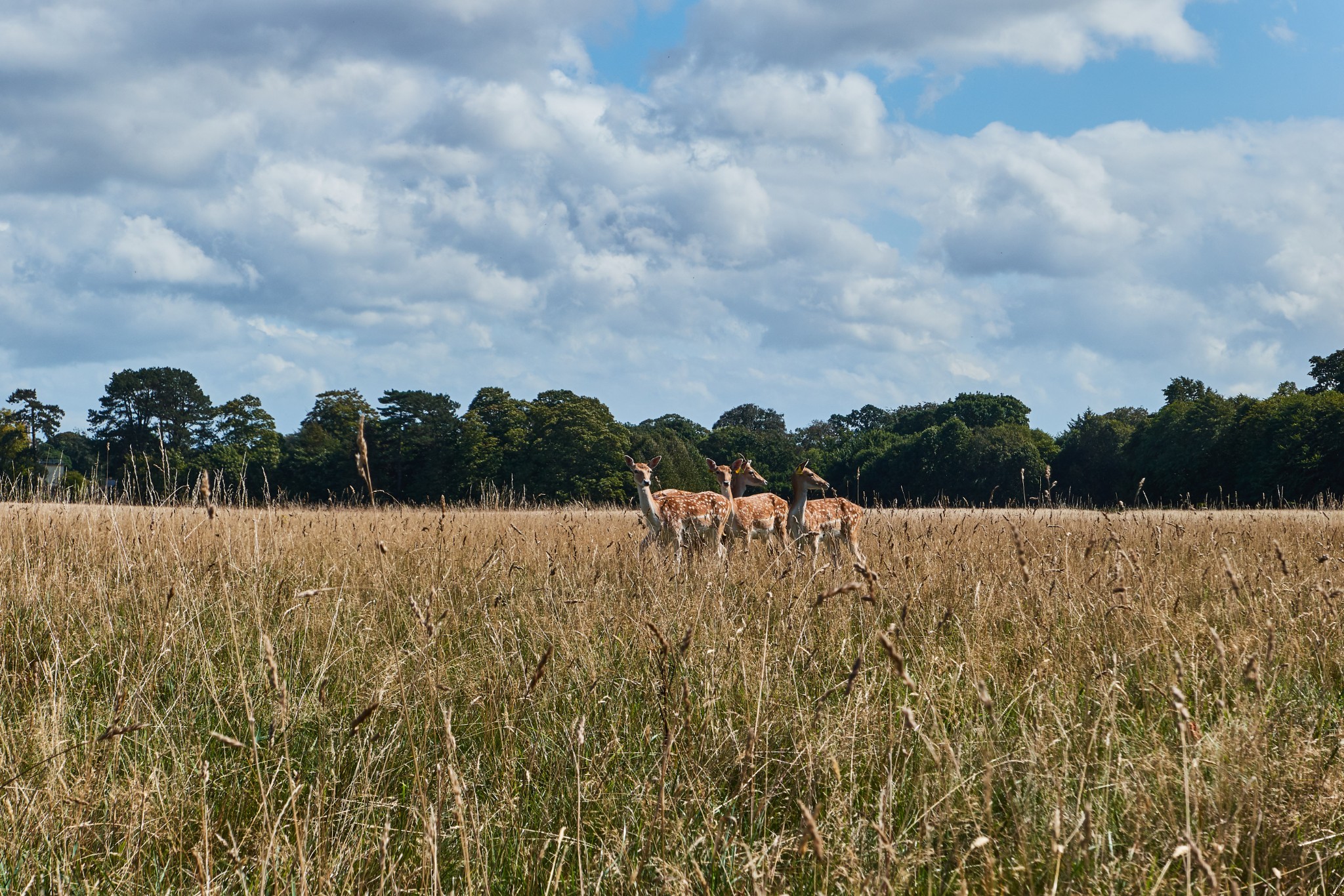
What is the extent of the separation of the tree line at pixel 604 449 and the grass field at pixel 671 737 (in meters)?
28.5

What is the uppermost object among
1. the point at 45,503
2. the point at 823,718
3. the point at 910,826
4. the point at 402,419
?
the point at 402,419

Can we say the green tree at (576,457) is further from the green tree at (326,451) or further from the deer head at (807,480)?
the deer head at (807,480)

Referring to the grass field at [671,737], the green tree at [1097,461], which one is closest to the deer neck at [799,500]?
the grass field at [671,737]

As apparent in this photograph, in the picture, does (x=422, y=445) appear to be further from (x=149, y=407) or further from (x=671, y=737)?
(x=671, y=737)

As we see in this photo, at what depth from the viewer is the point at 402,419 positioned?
2013 inches

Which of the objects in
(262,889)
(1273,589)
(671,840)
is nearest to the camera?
(262,889)

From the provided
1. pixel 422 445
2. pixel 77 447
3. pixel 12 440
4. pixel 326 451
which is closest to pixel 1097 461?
pixel 422 445

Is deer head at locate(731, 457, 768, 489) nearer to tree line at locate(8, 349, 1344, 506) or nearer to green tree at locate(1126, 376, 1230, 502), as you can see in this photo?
tree line at locate(8, 349, 1344, 506)

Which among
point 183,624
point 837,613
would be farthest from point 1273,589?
point 183,624

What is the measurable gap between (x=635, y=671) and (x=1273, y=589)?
3174 millimetres

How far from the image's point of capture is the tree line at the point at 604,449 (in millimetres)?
37969

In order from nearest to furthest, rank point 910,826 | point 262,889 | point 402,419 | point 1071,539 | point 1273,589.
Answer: point 262,889 → point 910,826 → point 1273,589 → point 1071,539 → point 402,419

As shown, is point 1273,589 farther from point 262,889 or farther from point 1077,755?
point 262,889

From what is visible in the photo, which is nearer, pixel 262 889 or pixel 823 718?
pixel 262 889
